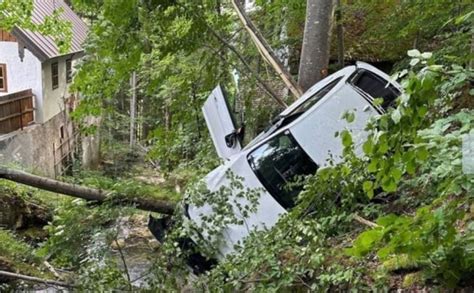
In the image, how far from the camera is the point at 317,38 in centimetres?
527

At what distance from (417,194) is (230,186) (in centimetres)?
174

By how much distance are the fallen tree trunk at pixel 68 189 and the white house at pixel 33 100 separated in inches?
325

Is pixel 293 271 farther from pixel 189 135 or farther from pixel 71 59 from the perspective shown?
pixel 71 59

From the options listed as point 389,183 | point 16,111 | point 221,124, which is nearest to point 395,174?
point 389,183

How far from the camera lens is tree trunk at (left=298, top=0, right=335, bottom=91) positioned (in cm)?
521

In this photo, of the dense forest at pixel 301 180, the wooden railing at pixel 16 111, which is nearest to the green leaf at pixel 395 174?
the dense forest at pixel 301 180

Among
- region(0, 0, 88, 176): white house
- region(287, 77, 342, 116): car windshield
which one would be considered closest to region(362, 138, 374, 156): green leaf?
region(287, 77, 342, 116): car windshield

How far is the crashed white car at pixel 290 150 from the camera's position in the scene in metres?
4.59

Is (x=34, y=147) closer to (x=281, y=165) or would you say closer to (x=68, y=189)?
(x=68, y=189)

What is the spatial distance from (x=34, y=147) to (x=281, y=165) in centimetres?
1161

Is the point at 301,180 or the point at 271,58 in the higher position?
the point at 271,58

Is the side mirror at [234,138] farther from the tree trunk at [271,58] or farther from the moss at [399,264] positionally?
the moss at [399,264]

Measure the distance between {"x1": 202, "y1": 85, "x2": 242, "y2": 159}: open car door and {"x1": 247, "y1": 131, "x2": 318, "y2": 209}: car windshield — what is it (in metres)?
0.46

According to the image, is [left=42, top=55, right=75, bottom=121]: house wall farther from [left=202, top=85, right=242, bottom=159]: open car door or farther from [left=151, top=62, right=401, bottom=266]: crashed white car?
[left=151, top=62, right=401, bottom=266]: crashed white car
